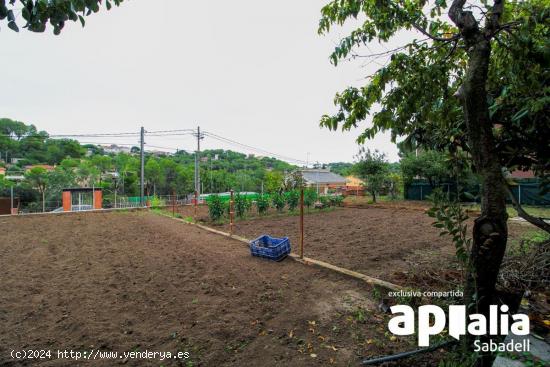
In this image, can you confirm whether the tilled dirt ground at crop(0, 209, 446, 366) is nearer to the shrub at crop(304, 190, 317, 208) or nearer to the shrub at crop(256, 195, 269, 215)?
the shrub at crop(256, 195, 269, 215)

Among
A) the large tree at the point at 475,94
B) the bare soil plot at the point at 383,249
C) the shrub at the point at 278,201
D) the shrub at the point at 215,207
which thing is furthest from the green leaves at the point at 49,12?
the shrub at the point at 278,201

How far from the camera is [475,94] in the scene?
5.39ft

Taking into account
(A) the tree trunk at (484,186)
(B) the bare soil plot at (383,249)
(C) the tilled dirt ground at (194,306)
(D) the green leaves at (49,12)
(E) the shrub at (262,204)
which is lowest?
(C) the tilled dirt ground at (194,306)

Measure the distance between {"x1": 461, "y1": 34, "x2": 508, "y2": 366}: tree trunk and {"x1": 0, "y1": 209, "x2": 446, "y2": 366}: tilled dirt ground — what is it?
0.76m

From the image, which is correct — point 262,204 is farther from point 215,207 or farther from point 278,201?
point 215,207

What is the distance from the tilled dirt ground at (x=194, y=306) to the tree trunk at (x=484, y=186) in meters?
0.76

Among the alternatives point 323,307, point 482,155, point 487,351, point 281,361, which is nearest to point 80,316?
point 281,361

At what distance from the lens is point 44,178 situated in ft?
74.3

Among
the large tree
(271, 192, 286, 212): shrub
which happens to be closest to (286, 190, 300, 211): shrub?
(271, 192, 286, 212): shrub

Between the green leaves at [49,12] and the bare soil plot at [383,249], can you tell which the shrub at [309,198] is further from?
the green leaves at [49,12]

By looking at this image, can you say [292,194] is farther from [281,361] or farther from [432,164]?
[281,361]

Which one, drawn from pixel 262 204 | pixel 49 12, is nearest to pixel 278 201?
pixel 262 204

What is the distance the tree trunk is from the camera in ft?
5.27

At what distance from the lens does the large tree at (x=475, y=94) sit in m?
1.65
